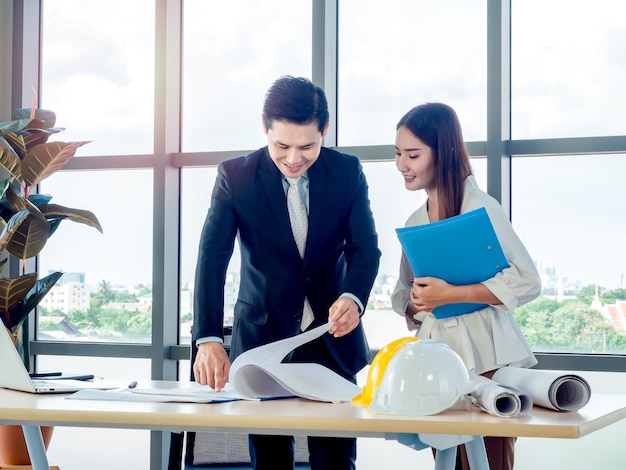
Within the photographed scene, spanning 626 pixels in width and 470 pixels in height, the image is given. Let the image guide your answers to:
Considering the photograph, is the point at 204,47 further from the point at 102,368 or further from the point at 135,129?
the point at 102,368

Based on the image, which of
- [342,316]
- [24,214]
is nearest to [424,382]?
[342,316]

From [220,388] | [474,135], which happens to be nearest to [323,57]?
[474,135]

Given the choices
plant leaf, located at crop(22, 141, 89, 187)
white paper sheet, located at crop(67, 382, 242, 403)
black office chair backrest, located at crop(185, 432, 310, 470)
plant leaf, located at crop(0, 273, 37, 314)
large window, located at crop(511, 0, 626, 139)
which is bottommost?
black office chair backrest, located at crop(185, 432, 310, 470)

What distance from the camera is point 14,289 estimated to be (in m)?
3.17

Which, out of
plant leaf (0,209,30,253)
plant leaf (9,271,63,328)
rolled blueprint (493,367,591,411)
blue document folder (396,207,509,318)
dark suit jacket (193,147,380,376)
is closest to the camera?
rolled blueprint (493,367,591,411)

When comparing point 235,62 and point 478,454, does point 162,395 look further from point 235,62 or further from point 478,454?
point 235,62

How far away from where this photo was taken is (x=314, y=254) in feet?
6.49

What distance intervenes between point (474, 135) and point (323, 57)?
2.53ft

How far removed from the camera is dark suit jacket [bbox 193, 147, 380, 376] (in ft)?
6.43

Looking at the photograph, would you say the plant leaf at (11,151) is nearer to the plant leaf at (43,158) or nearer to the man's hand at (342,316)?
the plant leaf at (43,158)

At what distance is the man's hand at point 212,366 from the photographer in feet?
5.66

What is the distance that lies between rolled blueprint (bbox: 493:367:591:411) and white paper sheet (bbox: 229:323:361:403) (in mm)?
367

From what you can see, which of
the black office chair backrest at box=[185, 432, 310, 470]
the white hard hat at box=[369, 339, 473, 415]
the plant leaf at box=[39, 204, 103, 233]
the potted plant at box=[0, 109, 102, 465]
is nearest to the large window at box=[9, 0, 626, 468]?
the plant leaf at box=[39, 204, 103, 233]

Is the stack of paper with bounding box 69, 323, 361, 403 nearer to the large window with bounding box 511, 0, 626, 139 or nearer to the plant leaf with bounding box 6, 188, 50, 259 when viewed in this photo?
the plant leaf with bounding box 6, 188, 50, 259
